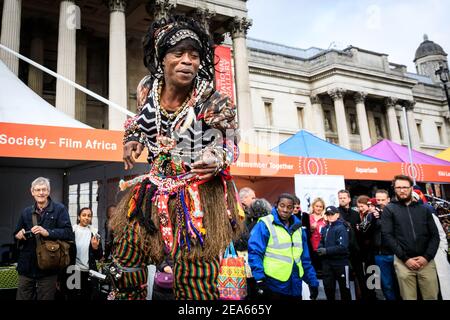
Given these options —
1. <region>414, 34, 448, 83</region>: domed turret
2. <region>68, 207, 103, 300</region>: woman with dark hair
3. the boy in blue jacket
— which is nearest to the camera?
<region>68, 207, 103, 300</region>: woman with dark hair

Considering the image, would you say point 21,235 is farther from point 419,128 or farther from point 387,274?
point 419,128

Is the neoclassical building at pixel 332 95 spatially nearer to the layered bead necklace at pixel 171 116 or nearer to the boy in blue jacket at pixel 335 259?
the boy in blue jacket at pixel 335 259

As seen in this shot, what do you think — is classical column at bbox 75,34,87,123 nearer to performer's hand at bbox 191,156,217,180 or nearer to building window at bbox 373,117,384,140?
performer's hand at bbox 191,156,217,180

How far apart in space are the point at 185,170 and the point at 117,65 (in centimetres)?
1619

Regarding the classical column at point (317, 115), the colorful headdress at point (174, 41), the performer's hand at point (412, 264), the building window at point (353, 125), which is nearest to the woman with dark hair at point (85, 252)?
the colorful headdress at point (174, 41)

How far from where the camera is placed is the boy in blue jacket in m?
6.06

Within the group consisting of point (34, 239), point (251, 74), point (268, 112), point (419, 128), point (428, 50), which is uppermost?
point (428, 50)

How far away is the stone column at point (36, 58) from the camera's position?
730 inches

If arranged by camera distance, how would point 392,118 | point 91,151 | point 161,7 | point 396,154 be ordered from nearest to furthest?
point 91,151, point 396,154, point 161,7, point 392,118

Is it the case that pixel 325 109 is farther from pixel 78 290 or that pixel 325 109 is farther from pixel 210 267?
pixel 210 267

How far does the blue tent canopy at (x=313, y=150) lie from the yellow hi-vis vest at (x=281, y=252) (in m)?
6.98

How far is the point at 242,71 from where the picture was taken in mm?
20969

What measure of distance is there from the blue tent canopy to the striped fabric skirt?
9.85 m

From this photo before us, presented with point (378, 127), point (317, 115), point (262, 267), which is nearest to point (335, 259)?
point (262, 267)
